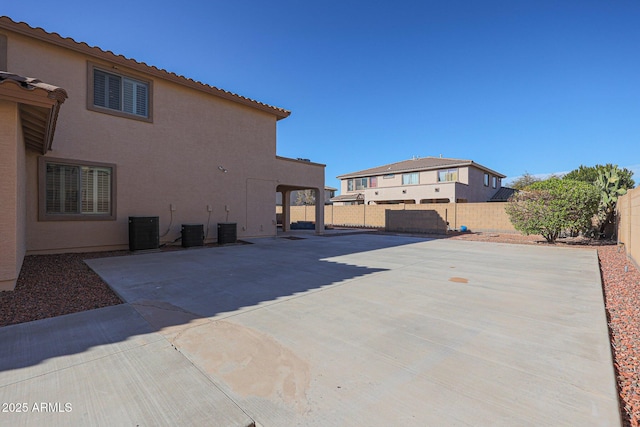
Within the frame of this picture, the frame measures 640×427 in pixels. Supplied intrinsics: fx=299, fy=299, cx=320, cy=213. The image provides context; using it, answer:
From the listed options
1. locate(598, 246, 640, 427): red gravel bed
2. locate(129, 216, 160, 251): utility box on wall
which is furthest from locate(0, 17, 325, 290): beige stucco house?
locate(598, 246, 640, 427): red gravel bed

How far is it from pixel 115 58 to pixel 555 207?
17.7 metres

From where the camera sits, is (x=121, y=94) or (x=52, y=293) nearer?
(x=52, y=293)

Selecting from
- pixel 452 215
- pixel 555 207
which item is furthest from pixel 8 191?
pixel 452 215

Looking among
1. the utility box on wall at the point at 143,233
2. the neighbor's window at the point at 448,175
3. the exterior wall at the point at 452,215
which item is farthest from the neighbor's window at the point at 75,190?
the neighbor's window at the point at 448,175

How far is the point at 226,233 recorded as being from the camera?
481 inches

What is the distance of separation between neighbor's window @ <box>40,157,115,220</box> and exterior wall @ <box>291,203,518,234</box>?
728 inches

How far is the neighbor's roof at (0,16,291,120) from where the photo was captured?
816cm

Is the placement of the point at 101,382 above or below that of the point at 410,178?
below

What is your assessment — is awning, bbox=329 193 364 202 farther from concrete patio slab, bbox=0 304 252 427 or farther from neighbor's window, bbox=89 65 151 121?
concrete patio slab, bbox=0 304 252 427

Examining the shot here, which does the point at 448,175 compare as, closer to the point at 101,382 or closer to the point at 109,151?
the point at 109,151

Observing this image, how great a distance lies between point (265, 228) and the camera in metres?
14.8

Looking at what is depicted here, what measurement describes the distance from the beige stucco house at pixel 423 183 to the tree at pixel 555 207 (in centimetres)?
1413

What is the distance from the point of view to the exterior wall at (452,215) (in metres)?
21.1

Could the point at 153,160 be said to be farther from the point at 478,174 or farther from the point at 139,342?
the point at 478,174
